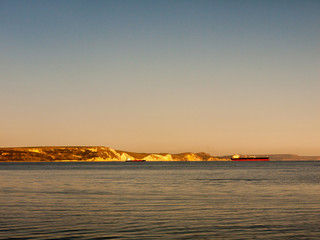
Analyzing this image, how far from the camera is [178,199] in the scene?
138 feet

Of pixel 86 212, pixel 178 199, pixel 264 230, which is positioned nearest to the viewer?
pixel 264 230

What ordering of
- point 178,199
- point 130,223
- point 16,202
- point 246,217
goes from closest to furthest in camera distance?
point 130,223
point 246,217
point 16,202
point 178,199

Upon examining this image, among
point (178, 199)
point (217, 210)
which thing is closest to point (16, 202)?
point (178, 199)

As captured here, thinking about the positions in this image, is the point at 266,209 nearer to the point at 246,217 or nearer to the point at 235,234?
the point at 246,217

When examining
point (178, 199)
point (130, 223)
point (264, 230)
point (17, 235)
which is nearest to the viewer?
point (17, 235)

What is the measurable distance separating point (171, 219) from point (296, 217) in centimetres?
955

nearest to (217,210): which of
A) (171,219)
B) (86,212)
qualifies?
(171,219)

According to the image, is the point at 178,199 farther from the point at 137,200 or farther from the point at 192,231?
the point at 192,231

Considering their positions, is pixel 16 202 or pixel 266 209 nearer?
pixel 266 209

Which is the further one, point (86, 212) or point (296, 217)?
point (86, 212)

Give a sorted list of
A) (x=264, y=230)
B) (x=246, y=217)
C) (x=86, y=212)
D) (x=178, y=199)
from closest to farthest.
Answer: (x=264, y=230) < (x=246, y=217) < (x=86, y=212) < (x=178, y=199)

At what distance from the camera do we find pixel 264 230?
2461 centimetres

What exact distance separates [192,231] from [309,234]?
22.8 feet

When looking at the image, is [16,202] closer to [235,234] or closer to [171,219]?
[171,219]
